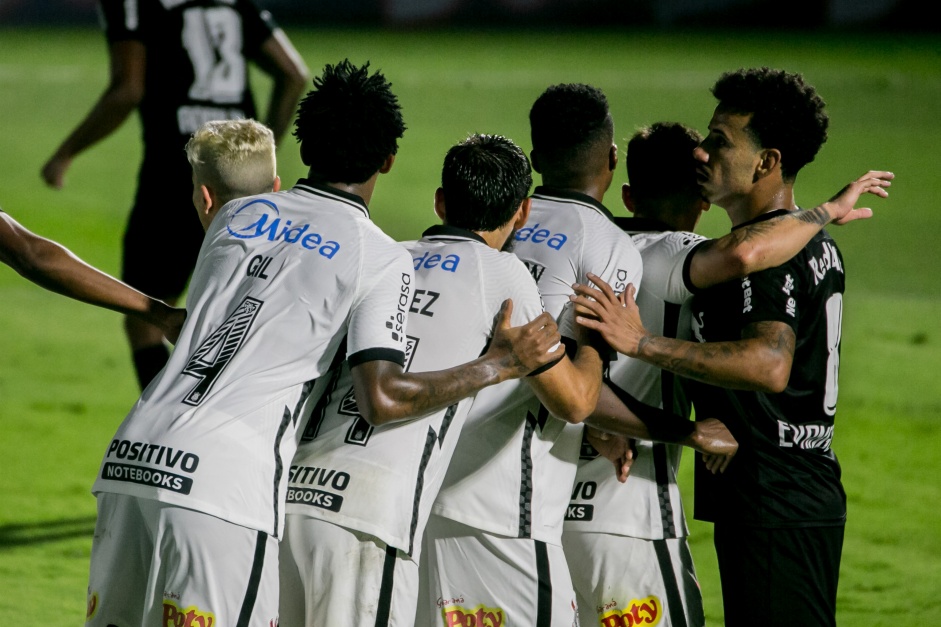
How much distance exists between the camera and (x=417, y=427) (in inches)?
126

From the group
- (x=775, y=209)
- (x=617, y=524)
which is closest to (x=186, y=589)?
(x=617, y=524)

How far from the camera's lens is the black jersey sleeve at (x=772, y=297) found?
3389 millimetres

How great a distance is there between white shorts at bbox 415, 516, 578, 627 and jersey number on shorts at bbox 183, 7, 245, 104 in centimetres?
435

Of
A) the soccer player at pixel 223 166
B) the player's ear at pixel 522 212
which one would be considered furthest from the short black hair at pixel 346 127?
the soccer player at pixel 223 166

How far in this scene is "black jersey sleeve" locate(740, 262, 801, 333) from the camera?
339 centimetres

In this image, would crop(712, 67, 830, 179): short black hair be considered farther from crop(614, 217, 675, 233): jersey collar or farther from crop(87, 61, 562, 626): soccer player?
crop(87, 61, 562, 626): soccer player

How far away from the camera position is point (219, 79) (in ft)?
23.2

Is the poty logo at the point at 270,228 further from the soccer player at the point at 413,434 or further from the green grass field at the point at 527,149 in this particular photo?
the green grass field at the point at 527,149

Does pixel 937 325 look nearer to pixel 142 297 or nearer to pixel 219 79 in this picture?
pixel 219 79

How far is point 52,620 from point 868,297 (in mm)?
9344

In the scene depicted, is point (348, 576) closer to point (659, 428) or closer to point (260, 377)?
point (260, 377)

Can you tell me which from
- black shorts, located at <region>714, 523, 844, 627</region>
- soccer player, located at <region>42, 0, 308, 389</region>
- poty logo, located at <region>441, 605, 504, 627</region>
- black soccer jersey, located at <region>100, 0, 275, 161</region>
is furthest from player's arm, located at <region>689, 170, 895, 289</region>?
black soccer jersey, located at <region>100, 0, 275, 161</region>

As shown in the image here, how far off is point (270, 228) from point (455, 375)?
2.11ft

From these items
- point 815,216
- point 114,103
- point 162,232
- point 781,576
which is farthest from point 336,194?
point 114,103
